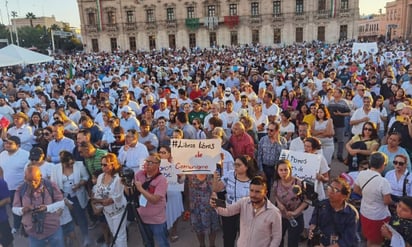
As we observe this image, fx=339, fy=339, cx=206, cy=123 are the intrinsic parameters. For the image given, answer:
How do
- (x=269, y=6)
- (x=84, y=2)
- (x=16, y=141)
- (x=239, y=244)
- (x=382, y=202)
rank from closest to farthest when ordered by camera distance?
(x=239, y=244)
(x=382, y=202)
(x=16, y=141)
(x=269, y=6)
(x=84, y=2)

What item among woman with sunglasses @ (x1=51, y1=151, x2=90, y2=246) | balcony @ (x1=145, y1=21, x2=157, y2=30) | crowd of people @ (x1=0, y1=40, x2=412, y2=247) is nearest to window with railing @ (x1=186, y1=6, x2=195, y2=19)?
balcony @ (x1=145, y1=21, x2=157, y2=30)

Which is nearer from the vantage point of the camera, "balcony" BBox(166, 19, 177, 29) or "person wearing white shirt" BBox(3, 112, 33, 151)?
"person wearing white shirt" BBox(3, 112, 33, 151)

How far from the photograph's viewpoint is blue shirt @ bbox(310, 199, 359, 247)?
126 inches

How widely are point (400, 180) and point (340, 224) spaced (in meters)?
1.44

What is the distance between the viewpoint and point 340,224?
10.5 ft

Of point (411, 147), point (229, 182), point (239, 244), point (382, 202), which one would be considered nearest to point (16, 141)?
point (229, 182)

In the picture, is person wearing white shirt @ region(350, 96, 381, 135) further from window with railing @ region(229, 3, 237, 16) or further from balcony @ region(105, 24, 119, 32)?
balcony @ region(105, 24, 119, 32)

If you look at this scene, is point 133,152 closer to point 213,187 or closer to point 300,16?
point 213,187

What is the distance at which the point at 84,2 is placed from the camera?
51.2 m

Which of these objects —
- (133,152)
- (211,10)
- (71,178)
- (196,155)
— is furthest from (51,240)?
(211,10)

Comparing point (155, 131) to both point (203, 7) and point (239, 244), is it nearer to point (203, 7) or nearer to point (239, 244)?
point (239, 244)

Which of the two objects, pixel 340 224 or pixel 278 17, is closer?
pixel 340 224

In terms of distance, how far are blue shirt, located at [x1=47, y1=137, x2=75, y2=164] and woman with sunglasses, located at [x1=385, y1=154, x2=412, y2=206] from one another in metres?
4.71

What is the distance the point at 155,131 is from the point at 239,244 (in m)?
3.54
